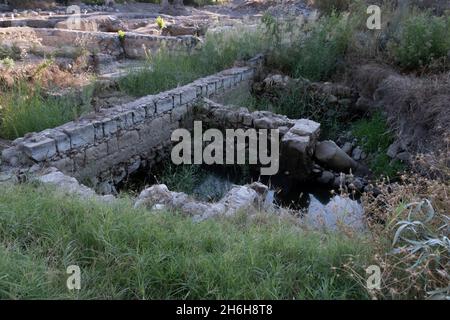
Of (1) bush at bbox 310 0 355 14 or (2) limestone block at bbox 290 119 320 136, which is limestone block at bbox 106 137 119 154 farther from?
(1) bush at bbox 310 0 355 14

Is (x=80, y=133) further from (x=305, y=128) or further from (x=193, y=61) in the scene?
(x=193, y=61)

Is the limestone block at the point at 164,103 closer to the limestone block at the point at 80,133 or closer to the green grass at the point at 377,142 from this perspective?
the limestone block at the point at 80,133

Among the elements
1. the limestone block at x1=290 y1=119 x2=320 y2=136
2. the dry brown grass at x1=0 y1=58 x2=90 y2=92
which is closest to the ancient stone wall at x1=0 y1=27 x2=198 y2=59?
the dry brown grass at x1=0 y1=58 x2=90 y2=92

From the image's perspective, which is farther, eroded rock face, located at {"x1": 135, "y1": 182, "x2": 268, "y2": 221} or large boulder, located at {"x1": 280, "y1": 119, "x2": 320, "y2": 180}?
large boulder, located at {"x1": 280, "y1": 119, "x2": 320, "y2": 180}

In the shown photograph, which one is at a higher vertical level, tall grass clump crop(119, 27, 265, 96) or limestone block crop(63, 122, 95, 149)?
tall grass clump crop(119, 27, 265, 96)

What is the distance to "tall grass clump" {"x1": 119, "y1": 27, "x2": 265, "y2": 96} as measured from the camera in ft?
22.3

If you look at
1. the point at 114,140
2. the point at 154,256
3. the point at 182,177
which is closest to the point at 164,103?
the point at 114,140

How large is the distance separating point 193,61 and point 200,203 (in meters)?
4.75

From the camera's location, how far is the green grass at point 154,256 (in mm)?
2279

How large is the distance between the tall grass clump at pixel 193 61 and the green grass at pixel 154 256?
4000mm

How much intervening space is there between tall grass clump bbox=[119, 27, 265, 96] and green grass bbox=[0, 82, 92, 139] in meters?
1.40

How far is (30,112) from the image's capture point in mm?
5102
